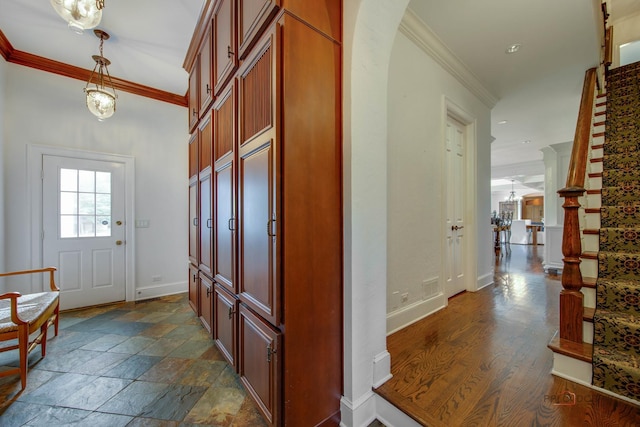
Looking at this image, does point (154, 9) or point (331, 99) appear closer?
point (331, 99)

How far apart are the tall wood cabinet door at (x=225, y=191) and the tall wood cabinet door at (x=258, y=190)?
0.13 meters

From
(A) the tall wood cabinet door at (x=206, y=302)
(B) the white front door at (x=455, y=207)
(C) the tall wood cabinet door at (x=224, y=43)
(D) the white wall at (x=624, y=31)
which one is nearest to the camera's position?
(C) the tall wood cabinet door at (x=224, y=43)

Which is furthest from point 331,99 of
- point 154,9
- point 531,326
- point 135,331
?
point 135,331

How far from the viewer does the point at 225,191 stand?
6.09 ft

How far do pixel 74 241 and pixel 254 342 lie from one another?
3272 millimetres

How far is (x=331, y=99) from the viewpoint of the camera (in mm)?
1363

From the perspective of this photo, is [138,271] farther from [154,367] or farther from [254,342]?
[254,342]

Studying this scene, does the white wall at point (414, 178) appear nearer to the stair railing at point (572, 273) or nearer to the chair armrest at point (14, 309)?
the stair railing at point (572, 273)

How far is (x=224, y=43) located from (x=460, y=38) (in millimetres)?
2329

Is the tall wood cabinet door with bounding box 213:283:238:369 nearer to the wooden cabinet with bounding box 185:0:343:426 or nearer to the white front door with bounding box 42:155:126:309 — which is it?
the wooden cabinet with bounding box 185:0:343:426

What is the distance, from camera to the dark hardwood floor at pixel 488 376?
1.22 meters

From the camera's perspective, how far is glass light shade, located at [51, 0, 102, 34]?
4.22 feet

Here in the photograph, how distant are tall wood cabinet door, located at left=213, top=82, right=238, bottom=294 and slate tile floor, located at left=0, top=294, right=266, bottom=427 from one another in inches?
27.9

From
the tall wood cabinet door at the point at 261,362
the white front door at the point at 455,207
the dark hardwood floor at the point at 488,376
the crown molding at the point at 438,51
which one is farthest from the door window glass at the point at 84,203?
the white front door at the point at 455,207
